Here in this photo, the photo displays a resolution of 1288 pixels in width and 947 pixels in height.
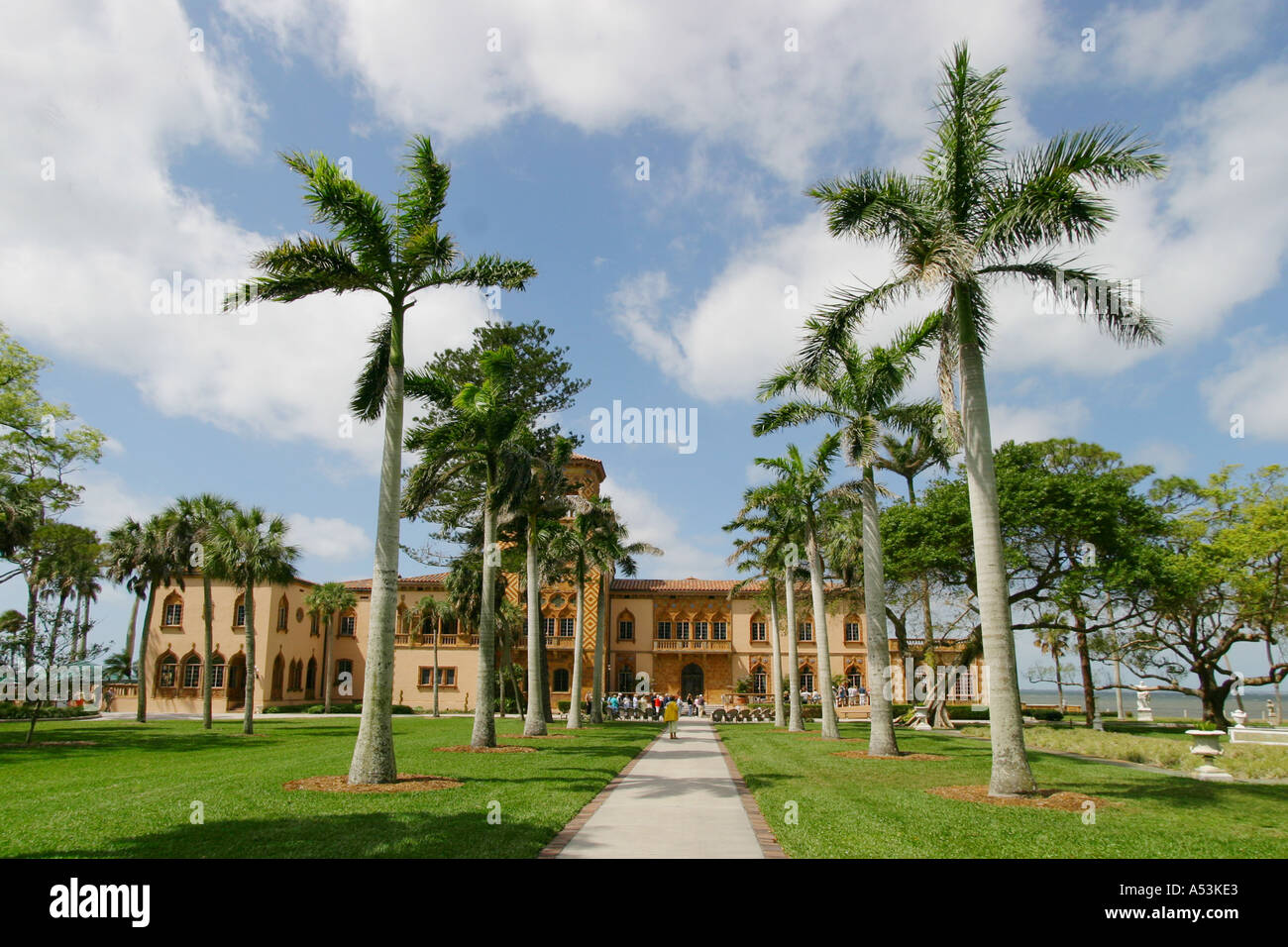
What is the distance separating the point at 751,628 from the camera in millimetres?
52438

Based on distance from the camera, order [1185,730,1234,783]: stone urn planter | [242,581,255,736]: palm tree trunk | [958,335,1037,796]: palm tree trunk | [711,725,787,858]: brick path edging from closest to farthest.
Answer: [711,725,787,858]: brick path edging → [958,335,1037,796]: palm tree trunk → [1185,730,1234,783]: stone urn planter → [242,581,255,736]: palm tree trunk

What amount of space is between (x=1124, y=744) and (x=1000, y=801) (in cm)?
1237

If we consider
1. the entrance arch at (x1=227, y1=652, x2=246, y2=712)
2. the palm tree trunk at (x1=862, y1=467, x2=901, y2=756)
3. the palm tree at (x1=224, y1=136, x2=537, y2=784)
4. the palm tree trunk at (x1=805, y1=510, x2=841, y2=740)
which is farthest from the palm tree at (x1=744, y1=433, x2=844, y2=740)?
the entrance arch at (x1=227, y1=652, x2=246, y2=712)

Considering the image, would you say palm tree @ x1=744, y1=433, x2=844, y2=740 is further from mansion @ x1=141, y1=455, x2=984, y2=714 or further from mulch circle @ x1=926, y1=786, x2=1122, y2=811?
mansion @ x1=141, y1=455, x2=984, y2=714

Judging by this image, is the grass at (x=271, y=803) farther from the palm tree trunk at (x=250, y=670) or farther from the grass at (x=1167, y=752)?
the grass at (x=1167, y=752)

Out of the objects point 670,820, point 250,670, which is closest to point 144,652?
point 250,670

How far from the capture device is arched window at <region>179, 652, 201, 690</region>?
45.6 metres

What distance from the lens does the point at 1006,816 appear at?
992 cm

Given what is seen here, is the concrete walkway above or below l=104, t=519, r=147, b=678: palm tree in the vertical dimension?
below

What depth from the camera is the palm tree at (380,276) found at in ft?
Result: 40.2

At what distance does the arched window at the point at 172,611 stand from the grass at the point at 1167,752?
4371 centimetres

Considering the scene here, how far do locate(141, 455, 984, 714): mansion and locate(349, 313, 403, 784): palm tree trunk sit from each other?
32.7m
